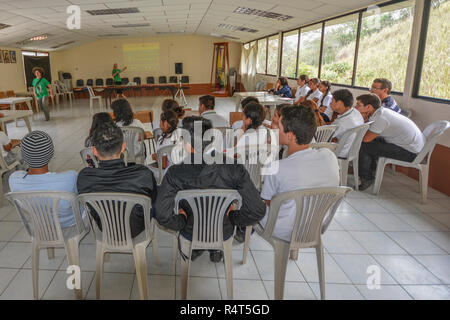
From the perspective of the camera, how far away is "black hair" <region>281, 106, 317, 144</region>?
5.78 ft

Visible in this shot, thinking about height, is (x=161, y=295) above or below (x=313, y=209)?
below

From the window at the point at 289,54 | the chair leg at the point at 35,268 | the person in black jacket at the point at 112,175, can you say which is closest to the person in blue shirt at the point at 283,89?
the window at the point at 289,54

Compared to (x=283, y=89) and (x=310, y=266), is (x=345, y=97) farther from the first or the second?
(x=283, y=89)

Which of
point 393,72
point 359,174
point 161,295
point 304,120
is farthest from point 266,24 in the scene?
point 161,295

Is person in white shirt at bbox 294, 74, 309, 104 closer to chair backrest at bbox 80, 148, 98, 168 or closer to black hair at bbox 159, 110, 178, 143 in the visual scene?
black hair at bbox 159, 110, 178, 143

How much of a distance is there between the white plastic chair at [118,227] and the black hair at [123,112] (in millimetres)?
1883

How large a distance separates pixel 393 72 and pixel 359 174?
2.05 m

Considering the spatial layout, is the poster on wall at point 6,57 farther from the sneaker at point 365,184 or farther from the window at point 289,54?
the sneaker at point 365,184

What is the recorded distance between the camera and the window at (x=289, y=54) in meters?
8.81

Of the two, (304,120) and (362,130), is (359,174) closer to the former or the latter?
(362,130)

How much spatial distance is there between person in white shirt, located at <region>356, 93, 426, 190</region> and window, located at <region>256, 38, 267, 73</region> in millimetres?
8767

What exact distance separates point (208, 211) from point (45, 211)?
35.8 inches

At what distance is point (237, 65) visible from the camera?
15172 mm

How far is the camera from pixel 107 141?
1.65m
